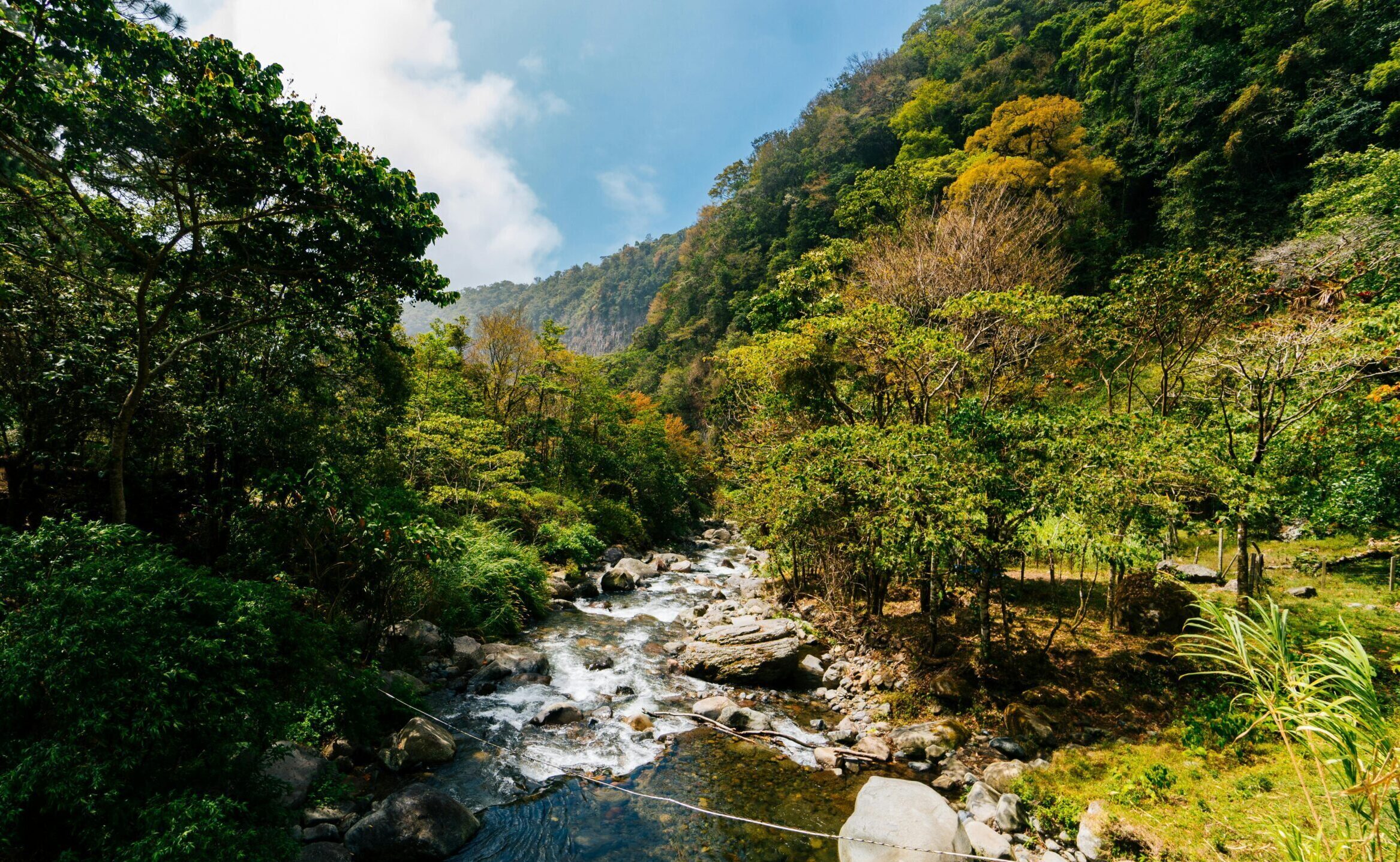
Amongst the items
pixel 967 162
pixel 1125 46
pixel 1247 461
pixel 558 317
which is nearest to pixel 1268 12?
pixel 1125 46

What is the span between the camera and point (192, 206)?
5.88m

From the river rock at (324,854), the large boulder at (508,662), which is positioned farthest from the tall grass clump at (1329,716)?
the large boulder at (508,662)

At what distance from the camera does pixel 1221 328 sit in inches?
462

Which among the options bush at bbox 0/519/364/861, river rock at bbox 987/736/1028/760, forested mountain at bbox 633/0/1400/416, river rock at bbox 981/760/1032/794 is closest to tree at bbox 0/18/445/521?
bush at bbox 0/519/364/861

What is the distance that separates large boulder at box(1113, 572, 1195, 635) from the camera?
30.9ft

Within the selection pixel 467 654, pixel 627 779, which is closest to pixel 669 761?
pixel 627 779

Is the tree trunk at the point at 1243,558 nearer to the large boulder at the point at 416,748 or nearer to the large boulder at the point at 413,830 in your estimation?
the large boulder at the point at 413,830

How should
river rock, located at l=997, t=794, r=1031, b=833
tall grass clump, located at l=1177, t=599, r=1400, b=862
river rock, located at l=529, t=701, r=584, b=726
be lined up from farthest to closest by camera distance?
1. river rock, located at l=529, t=701, r=584, b=726
2. river rock, located at l=997, t=794, r=1031, b=833
3. tall grass clump, located at l=1177, t=599, r=1400, b=862

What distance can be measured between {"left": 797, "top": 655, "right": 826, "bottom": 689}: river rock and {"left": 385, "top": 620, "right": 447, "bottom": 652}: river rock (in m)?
6.85

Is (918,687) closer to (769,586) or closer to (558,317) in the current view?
(769,586)

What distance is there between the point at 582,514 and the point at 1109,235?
29538 millimetres

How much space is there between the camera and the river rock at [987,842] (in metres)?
5.33

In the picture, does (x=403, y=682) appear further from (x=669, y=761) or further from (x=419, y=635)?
(x=669, y=761)

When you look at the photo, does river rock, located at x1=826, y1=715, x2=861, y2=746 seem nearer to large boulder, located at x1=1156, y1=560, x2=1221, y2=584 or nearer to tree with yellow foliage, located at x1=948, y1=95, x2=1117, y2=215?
large boulder, located at x1=1156, y1=560, x2=1221, y2=584
